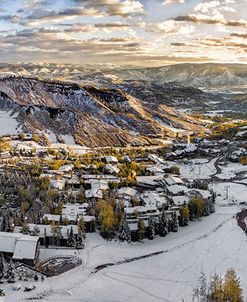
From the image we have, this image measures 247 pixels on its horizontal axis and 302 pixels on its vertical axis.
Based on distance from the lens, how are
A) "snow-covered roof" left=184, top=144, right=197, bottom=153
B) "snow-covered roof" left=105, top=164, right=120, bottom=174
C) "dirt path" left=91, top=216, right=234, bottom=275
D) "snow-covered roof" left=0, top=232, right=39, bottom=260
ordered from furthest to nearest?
"snow-covered roof" left=184, top=144, right=197, bottom=153 < "snow-covered roof" left=105, top=164, right=120, bottom=174 < "dirt path" left=91, top=216, right=234, bottom=275 < "snow-covered roof" left=0, top=232, right=39, bottom=260

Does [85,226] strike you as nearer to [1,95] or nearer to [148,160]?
[148,160]

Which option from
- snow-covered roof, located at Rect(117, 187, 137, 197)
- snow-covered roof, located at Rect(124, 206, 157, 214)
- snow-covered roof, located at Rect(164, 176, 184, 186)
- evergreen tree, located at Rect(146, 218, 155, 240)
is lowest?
evergreen tree, located at Rect(146, 218, 155, 240)

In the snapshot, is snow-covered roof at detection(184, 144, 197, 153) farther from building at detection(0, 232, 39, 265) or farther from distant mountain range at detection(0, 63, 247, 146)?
building at detection(0, 232, 39, 265)

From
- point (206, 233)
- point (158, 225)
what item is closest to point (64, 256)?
point (158, 225)

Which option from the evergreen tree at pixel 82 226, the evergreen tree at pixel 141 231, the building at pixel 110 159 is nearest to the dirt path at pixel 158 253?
the evergreen tree at pixel 141 231

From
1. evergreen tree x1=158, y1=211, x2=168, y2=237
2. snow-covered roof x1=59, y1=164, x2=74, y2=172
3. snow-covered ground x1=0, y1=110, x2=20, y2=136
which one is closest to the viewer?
evergreen tree x1=158, y1=211, x2=168, y2=237

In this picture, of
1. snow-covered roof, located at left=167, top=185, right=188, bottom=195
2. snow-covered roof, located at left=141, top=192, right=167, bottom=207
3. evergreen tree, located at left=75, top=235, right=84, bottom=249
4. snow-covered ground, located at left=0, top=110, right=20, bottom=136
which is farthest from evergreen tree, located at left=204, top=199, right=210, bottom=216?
snow-covered ground, located at left=0, top=110, right=20, bottom=136

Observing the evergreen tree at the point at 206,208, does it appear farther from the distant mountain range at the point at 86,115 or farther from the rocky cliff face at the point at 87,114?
the distant mountain range at the point at 86,115
